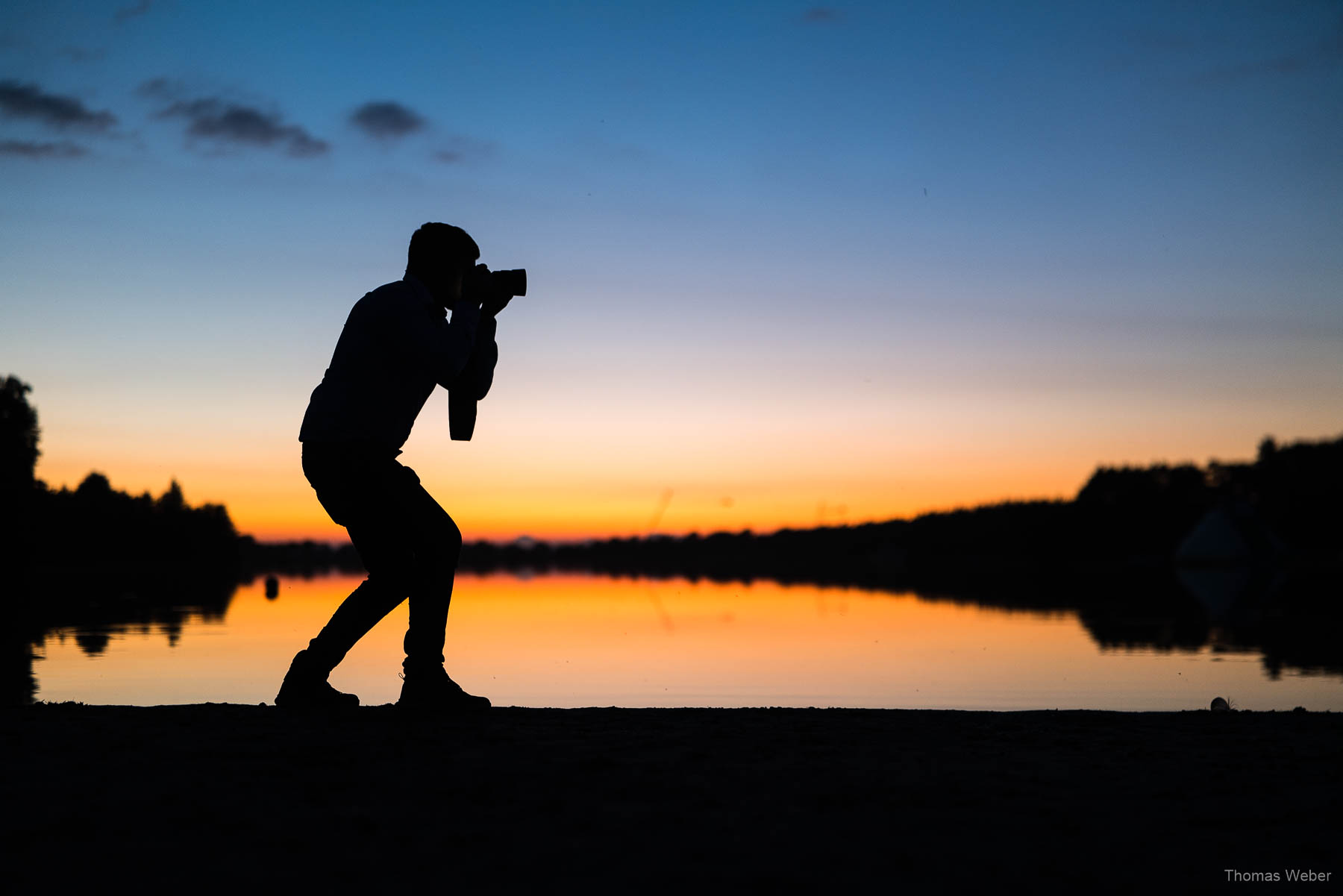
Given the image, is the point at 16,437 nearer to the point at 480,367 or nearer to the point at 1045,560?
the point at 480,367

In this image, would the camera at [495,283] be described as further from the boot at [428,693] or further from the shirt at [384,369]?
the boot at [428,693]

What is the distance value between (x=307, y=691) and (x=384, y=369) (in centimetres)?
188

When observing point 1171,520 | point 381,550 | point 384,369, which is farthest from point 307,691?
point 1171,520

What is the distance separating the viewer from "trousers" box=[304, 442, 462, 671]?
5.91 m

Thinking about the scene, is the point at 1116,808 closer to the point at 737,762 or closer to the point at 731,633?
the point at 737,762

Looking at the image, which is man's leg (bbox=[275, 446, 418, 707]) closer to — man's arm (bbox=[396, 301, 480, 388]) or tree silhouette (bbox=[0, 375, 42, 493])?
man's arm (bbox=[396, 301, 480, 388])

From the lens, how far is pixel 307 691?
6.20m

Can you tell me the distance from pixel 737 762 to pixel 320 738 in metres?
1.96

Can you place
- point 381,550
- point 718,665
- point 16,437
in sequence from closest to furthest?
point 381,550 < point 718,665 < point 16,437

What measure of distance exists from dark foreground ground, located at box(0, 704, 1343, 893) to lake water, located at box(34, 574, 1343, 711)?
5.92 metres

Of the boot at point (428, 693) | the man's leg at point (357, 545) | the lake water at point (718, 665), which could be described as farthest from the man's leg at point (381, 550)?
the lake water at point (718, 665)

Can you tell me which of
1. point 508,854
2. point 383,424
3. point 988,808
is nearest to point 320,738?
point 383,424

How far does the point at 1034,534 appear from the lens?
624ft

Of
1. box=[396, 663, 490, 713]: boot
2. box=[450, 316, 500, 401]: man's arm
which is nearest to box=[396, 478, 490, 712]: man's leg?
box=[396, 663, 490, 713]: boot
